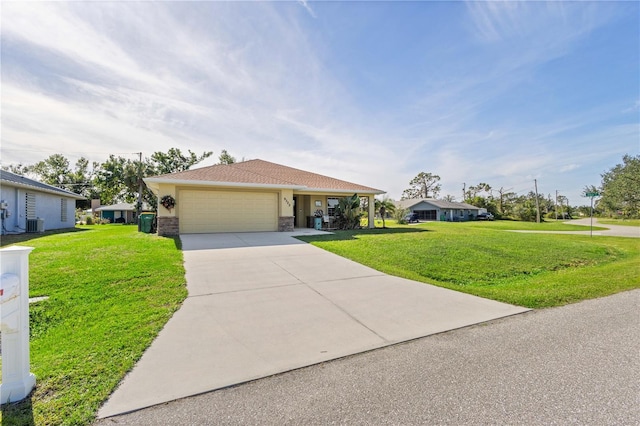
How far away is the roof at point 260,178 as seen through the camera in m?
12.9

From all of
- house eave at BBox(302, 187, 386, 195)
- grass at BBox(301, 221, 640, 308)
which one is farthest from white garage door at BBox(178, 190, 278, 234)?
grass at BBox(301, 221, 640, 308)

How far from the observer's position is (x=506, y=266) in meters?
8.32

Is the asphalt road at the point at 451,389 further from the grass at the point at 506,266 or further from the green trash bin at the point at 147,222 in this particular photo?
the green trash bin at the point at 147,222

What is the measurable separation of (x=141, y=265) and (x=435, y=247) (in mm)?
9321

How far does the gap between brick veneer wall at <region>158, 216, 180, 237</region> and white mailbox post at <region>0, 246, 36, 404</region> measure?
10903mm

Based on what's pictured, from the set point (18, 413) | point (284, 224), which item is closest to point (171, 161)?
point (284, 224)

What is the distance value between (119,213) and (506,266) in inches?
1690

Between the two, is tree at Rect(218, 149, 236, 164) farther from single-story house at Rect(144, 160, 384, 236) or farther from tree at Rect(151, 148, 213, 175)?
single-story house at Rect(144, 160, 384, 236)

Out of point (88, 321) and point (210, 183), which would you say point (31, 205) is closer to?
point (210, 183)

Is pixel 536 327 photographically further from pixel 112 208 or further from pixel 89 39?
pixel 112 208

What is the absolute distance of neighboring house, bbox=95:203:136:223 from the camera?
110 feet

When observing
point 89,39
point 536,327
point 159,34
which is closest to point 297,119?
point 159,34

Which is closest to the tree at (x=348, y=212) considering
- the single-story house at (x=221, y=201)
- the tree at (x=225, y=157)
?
the single-story house at (x=221, y=201)

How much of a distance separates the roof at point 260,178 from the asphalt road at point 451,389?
11.7 metres
